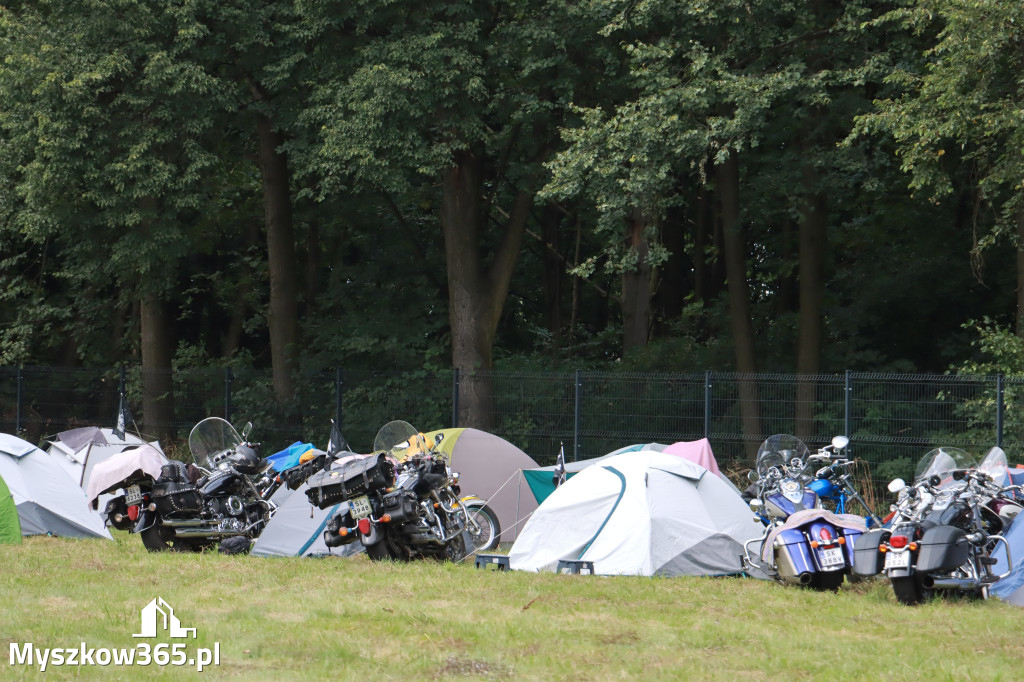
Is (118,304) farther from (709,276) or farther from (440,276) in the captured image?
(709,276)

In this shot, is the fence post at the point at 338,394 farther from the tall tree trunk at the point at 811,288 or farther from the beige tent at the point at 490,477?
the tall tree trunk at the point at 811,288

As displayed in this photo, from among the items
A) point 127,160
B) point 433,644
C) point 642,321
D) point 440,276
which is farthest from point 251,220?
point 433,644

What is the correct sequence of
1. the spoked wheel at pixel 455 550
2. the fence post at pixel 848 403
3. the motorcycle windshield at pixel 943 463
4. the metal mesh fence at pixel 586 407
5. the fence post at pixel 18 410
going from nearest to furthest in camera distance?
the motorcycle windshield at pixel 943 463 → the spoked wheel at pixel 455 550 → the metal mesh fence at pixel 586 407 → the fence post at pixel 848 403 → the fence post at pixel 18 410

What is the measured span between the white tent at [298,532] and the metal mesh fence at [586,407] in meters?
6.25

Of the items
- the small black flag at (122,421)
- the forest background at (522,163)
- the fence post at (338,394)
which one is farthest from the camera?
the fence post at (338,394)

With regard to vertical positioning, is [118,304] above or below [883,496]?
above

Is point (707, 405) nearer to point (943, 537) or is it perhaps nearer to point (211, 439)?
point (211, 439)

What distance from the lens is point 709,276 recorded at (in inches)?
1055

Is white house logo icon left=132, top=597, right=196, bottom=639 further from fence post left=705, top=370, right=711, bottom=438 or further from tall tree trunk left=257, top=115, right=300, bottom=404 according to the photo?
tall tree trunk left=257, top=115, right=300, bottom=404

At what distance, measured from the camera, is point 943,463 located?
10.8m

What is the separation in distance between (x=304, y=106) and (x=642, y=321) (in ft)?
25.9

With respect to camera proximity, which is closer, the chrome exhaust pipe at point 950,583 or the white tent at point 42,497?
the chrome exhaust pipe at point 950,583

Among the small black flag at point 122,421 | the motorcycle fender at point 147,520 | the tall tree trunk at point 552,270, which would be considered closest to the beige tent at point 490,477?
the motorcycle fender at point 147,520

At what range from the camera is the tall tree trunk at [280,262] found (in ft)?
71.9
